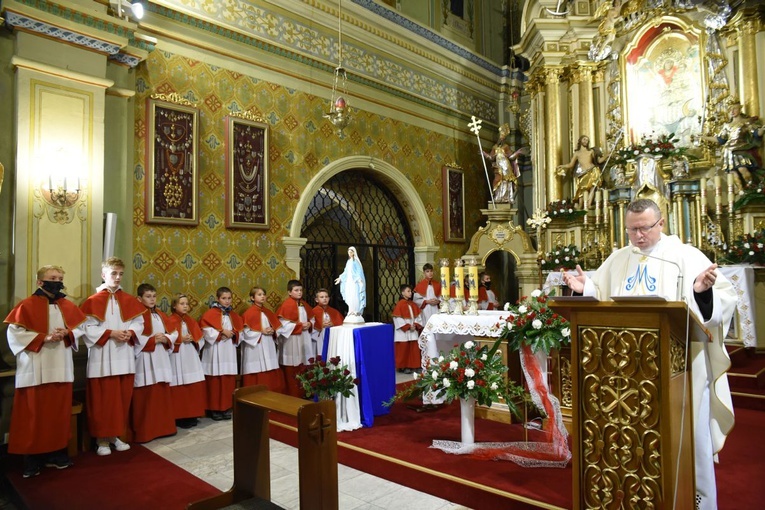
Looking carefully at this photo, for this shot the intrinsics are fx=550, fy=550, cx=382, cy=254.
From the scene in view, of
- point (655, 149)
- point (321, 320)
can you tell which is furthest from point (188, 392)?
point (655, 149)

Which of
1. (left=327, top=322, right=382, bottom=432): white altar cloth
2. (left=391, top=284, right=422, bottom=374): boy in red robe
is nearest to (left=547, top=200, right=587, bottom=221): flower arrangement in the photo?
(left=391, top=284, right=422, bottom=374): boy in red robe

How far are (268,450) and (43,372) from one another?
8.39 feet

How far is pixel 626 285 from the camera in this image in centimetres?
350

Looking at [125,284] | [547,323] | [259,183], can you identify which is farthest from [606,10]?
[125,284]

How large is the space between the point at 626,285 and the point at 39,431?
15.7 ft

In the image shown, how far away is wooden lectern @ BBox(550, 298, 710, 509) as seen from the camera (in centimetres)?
243

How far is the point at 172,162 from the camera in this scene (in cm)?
705

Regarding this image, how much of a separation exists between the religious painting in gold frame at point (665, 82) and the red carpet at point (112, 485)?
9692 millimetres

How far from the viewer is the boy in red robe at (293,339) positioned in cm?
720

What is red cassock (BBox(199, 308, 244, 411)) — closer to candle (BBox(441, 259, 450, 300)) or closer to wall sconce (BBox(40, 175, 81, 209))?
wall sconce (BBox(40, 175, 81, 209))

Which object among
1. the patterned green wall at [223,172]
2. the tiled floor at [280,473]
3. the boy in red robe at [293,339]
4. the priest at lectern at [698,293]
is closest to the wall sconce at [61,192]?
the patterned green wall at [223,172]

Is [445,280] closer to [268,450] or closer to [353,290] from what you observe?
[353,290]

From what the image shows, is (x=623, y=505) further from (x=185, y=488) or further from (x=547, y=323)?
(x=185, y=488)

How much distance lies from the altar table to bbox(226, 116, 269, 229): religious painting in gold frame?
8.16 ft
